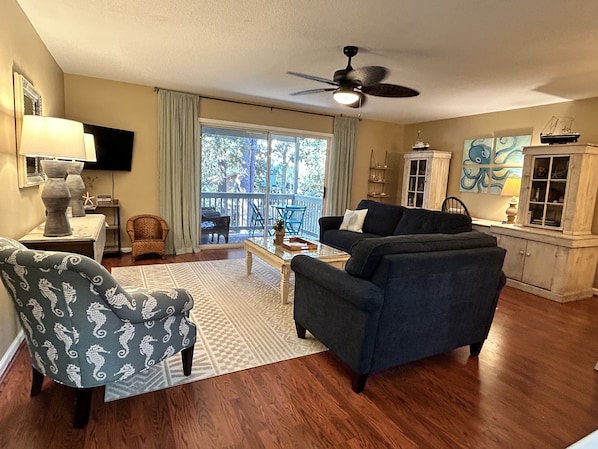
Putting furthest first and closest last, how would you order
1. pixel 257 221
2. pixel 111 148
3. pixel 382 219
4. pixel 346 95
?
pixel 257 221 → pixel 382 219 → pixel 111 148 → pixel 346 95

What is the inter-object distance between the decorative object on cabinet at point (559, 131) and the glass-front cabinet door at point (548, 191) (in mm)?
220

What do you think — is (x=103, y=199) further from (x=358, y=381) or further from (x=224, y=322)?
(x=358, y=381)

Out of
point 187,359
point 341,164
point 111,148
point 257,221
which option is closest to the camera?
point 187,359

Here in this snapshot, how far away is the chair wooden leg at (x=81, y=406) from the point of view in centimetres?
170

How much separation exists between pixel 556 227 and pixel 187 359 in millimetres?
4419

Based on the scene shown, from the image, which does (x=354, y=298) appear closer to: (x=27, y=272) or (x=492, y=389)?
(x=492, y=389)

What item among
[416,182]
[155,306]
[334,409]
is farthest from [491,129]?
[155,306]

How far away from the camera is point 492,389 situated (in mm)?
2221

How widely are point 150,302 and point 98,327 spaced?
25cm

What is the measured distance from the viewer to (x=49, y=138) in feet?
7.57

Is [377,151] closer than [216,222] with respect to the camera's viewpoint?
No

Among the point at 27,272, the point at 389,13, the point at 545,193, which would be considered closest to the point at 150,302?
the point at 27,272

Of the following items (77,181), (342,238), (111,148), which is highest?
(111,148)

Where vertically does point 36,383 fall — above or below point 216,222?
below
